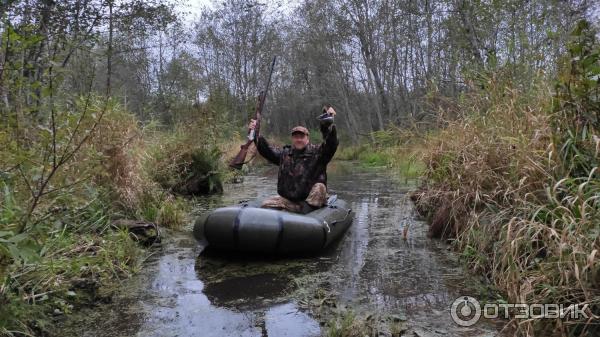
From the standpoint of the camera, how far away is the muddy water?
318 centimetres

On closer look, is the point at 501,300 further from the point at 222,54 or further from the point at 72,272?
the point at 222,54

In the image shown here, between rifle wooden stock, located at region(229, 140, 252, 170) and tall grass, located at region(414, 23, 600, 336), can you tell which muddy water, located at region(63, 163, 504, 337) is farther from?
rifle wooden stock, located at region(229, 140, 252, 170)

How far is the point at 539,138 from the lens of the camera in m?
3.87

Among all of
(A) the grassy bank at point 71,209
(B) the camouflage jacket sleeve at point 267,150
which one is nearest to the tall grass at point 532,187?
(B) the camouflage jacket sleeve at point 267,150

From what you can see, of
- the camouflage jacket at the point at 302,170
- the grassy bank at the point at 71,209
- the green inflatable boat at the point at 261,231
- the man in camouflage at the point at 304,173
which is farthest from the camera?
the camouflage jacket at the point at 302,170

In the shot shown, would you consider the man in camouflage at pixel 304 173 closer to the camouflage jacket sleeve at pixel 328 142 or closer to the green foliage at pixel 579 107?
the camouflage jacket sleeve at pixel 328 142

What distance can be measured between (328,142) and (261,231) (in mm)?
1380

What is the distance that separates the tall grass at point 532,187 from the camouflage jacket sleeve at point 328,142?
1.16 m

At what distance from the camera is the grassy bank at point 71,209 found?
2.59m

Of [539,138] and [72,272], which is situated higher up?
[539,138]

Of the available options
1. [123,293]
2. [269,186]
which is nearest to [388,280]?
[123,293]

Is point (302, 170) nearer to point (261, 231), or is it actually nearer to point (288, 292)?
point (261, 231)

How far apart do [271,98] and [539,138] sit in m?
28.3

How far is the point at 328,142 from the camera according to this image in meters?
5.32
